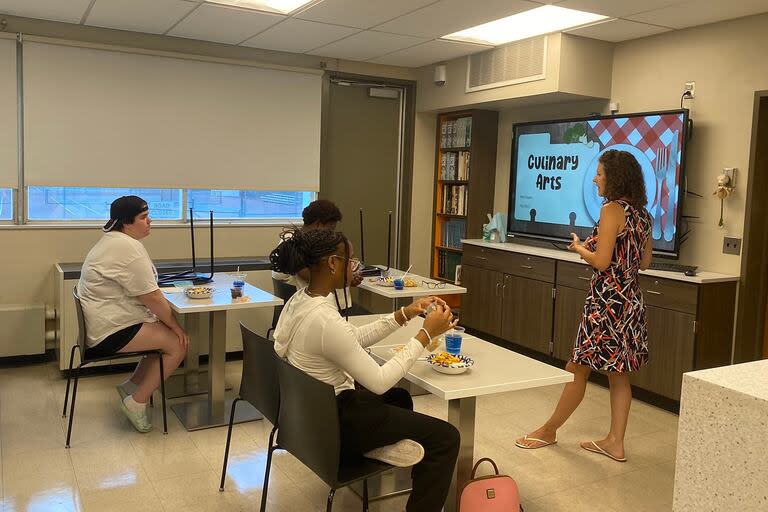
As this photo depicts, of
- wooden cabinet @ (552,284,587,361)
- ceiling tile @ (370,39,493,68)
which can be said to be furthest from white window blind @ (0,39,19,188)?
wooden cabinet @ (552,284,587,361)

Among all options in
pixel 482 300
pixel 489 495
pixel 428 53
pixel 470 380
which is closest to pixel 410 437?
pixel 470 380

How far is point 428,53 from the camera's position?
566 cm

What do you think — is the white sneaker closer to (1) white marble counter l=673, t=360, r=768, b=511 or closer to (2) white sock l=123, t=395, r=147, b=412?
(1) white marble counter l=673, t=360, r=768, b=511

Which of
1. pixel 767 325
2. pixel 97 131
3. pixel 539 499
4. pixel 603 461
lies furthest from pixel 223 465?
pixel 767 325

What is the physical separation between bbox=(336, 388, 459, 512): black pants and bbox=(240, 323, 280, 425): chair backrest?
1.11 feet

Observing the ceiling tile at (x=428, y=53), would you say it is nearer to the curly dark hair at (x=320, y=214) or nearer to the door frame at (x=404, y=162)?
the door frame at (x=404, y=162)

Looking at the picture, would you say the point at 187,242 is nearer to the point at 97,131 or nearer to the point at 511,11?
the point at 97,131

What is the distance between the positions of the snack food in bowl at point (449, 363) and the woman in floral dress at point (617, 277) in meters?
1.08

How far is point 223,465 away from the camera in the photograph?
10.5 ft

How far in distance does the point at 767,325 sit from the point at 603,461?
1602 mm

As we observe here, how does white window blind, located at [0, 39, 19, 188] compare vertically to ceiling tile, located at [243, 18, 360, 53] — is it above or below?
below

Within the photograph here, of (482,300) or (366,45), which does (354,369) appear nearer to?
(482,300)

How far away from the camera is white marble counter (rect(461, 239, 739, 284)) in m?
4.11

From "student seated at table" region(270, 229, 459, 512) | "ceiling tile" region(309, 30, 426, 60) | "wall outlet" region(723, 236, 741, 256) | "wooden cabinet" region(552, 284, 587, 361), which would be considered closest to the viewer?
"student seated at table" region(270, 229, 459, 512)
